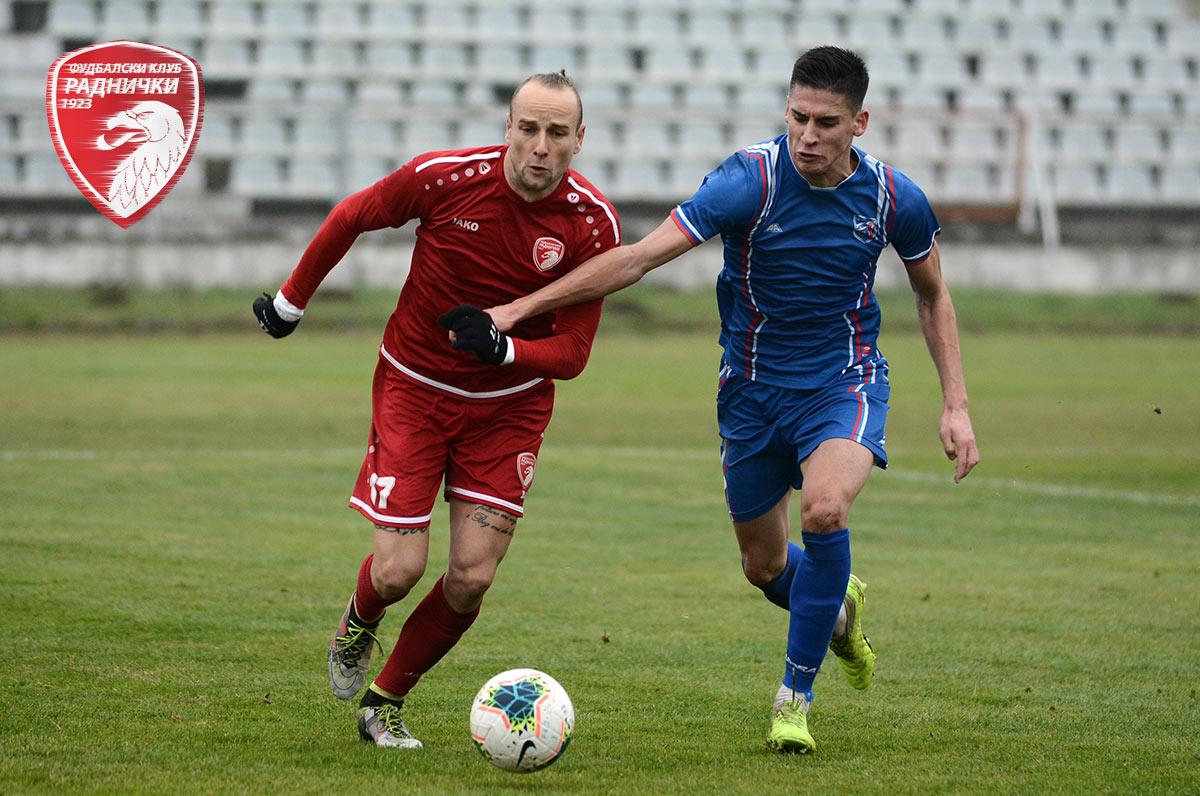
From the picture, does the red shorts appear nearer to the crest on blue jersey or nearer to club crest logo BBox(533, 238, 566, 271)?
club crest logo BBox(533, 238, 566, 271)

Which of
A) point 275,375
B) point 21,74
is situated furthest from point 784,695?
point 21,74

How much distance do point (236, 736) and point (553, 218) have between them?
2.07m

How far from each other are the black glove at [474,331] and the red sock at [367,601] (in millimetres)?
968

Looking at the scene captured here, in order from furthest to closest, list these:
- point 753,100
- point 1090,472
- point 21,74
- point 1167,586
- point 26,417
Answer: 1. point 753,100
2. point 21,74
3. point 26,417
4. point 1090,472
5. point 1167,586

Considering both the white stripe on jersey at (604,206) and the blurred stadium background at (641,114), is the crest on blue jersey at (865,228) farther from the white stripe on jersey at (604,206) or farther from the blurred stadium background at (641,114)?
the blurred stadium background at (641,114)

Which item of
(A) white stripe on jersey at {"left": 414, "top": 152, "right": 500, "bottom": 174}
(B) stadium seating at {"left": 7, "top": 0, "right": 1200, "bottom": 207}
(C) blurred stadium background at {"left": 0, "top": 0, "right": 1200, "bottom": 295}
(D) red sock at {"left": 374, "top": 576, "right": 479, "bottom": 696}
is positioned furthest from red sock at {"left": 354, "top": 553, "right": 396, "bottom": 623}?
(B) stadium seating at {"left": 7, "top": 0, "right": 1200, "bottom": 207}

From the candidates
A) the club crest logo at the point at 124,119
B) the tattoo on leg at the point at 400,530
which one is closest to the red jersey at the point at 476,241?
the tattoo on leg at the point at 400,530

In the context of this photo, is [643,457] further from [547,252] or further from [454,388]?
[547,252]

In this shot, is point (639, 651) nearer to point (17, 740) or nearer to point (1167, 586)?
point (17, 740)

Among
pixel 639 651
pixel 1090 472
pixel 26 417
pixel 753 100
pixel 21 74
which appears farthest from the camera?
pixel 753 100

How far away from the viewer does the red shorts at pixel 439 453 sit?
5.15m

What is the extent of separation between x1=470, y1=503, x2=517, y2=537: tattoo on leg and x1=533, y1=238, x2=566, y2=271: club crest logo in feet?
2.85

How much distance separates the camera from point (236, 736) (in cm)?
496

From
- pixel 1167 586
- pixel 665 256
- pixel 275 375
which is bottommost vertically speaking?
pixel 275 375
